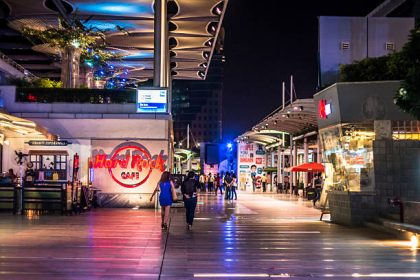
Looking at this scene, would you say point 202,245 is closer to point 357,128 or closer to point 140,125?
point 357,128

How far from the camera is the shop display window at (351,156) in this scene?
19188 millimetres

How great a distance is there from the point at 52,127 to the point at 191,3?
17852 mm

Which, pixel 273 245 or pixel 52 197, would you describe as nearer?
pixel 273 245

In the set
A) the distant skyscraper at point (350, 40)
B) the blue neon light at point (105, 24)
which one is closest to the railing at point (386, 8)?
the blue neon light at point (105, 24)

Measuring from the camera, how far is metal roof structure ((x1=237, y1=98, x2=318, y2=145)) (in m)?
30.1

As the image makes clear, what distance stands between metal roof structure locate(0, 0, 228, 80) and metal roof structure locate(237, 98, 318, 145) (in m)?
8.31

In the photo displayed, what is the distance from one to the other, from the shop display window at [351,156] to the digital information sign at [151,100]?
24.0ft

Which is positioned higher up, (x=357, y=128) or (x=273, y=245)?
(x=357, y=128)

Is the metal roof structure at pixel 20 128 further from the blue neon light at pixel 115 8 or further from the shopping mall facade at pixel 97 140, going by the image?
the blue neon light at pixel 115 8

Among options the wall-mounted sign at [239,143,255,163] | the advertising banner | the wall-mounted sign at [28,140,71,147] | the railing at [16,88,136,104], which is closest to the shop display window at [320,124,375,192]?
the railing at [16,88,136,104]

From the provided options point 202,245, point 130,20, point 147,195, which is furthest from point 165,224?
point 130,20

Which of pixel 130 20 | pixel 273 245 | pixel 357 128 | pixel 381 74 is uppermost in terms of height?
pixel 130 20

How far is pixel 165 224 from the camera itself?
54.7 ft

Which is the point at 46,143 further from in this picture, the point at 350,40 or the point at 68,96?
the point at 350,40
